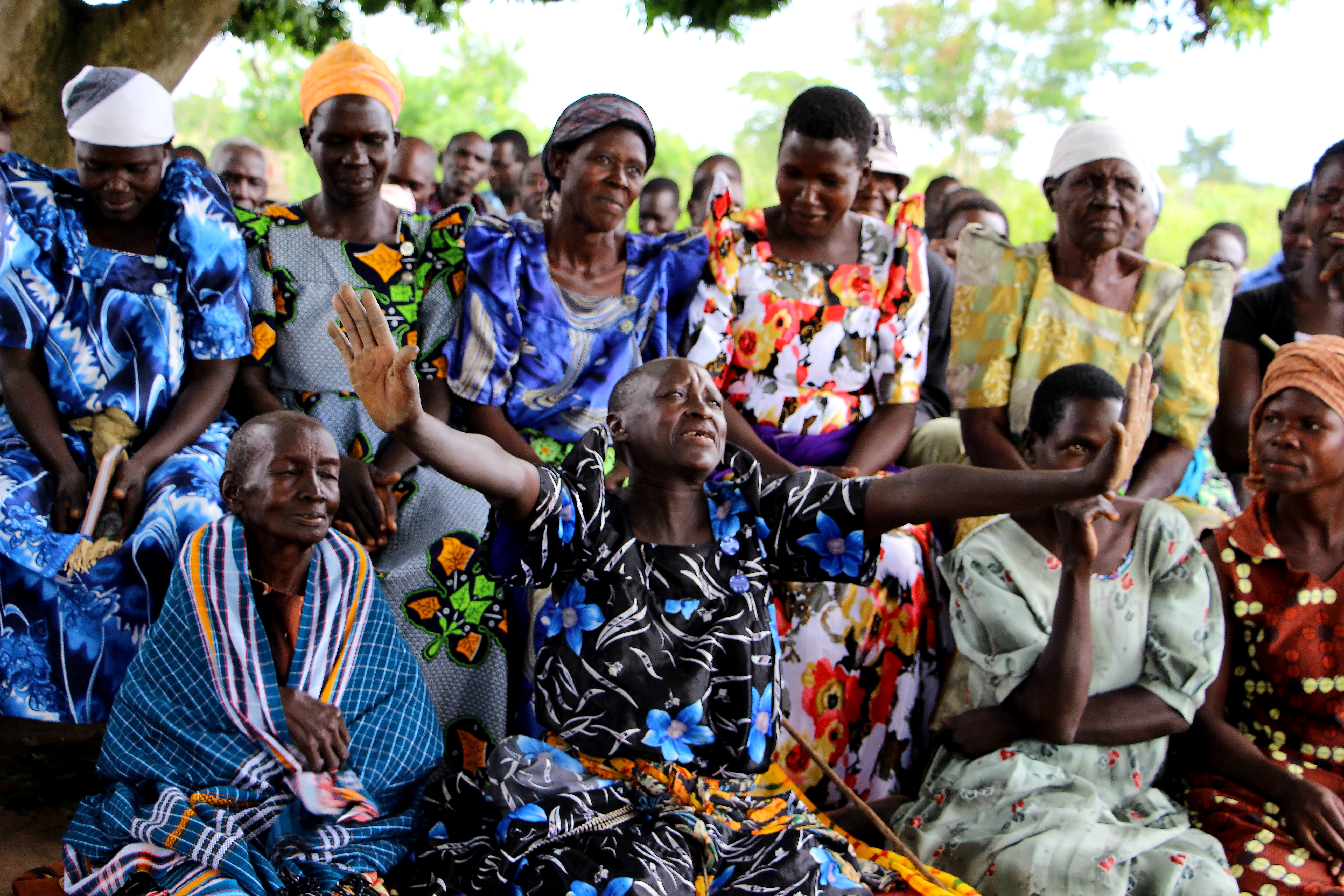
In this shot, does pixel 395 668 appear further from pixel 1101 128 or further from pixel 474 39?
pixel 474 39

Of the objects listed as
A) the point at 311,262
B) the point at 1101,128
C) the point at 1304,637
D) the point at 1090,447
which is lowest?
the point at 1304,637

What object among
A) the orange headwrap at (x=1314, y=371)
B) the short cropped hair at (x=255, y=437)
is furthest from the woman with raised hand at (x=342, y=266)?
the orange headwrap at (x=1314, y=371)

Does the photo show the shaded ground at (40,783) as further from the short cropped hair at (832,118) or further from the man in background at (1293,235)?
the man in background at (1293,235)

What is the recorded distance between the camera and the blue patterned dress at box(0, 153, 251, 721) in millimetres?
3328

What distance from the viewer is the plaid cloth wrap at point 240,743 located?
2.58m

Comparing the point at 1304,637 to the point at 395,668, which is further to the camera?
the point at 1304,637

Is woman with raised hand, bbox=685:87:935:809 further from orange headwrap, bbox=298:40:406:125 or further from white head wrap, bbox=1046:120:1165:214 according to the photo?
orange headwrap, bbox=298:40:406:125

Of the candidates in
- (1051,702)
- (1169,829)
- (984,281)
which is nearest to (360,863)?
(1051,702)

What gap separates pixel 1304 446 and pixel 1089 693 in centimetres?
94

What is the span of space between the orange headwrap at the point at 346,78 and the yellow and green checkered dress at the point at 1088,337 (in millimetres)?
2266

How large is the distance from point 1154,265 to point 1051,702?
199 centimetres

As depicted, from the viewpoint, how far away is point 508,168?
28.9ft

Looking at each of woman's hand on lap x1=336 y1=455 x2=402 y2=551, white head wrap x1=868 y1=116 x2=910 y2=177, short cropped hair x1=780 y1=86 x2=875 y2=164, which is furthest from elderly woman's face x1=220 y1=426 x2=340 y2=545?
white head wrap x1=868 y1=116 x2=910 y2=177

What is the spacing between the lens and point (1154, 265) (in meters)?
4.33
